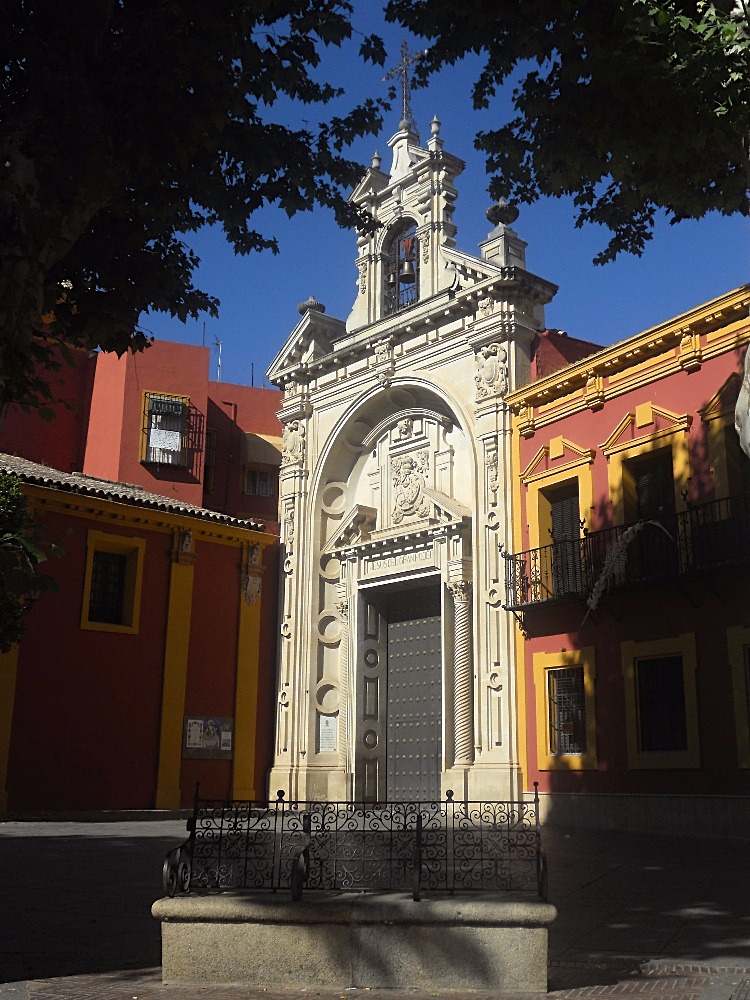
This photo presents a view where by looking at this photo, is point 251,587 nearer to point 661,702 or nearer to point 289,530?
point 289,530

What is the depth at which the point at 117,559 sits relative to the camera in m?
19.7

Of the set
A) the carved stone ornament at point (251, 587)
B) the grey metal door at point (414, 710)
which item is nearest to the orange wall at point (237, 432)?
the carved stone ornament at point (251, 587)

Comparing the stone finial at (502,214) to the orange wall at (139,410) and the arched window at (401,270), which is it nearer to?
the arched window at (401,270)

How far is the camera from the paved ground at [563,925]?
5812mm

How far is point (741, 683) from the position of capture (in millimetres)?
13594

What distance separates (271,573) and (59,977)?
16.5m

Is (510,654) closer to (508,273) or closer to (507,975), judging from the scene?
(508,273)

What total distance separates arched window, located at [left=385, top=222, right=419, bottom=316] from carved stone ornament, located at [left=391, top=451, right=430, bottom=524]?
318 centimetres

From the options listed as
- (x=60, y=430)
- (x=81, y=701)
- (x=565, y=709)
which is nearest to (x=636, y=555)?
(x=565, y=709)

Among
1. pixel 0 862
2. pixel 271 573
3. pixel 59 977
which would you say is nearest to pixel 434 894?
pixel 59 977

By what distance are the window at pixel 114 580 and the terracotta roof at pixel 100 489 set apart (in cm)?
75

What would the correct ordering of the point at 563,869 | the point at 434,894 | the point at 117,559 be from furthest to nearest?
the point at 117,559 < the point at 563,869 < the point at 434,894

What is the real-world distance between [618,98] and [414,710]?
45.1 feet

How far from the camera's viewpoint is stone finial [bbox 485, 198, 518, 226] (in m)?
19.1
